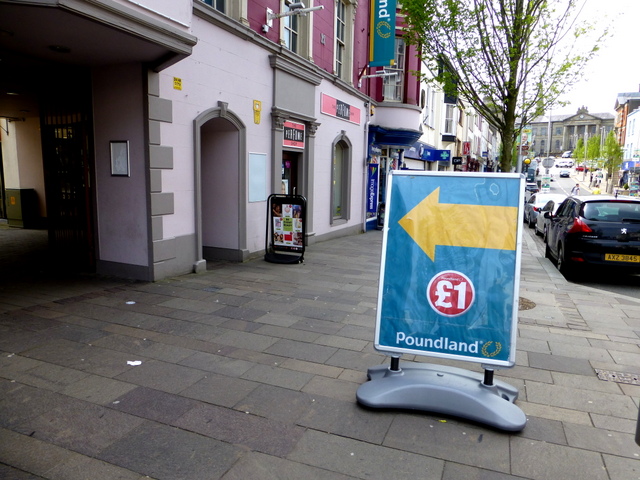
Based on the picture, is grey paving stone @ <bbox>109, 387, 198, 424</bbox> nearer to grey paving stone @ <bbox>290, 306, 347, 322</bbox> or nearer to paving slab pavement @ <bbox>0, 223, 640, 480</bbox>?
paving slab pavement @ <bbox>0, 223, 640, 480</bbox>

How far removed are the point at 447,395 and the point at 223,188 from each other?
669 cm

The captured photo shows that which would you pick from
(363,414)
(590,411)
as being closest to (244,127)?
(363,414)

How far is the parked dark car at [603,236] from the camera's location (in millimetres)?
8094

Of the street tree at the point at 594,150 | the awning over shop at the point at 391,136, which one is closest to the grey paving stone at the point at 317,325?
the awning over shop at the point at 391,136

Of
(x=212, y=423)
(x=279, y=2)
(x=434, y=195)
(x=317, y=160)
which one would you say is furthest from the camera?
(x=317, y=160)

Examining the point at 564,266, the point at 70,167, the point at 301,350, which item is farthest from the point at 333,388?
the point at 564,266

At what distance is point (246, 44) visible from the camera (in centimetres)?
873

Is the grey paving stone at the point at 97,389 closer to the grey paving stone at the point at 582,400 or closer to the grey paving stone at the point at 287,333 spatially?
the grey paving stone at the point at 287,333

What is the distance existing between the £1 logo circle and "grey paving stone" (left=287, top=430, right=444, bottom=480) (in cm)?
101

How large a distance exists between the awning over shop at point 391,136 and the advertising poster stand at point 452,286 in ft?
43.2

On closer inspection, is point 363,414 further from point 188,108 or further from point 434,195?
point 188,108

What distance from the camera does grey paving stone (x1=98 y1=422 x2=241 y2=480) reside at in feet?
8.70

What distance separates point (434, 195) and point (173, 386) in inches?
98.5

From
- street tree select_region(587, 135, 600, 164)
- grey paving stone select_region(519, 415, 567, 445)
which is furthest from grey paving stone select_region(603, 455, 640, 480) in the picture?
street tree select_region(587, 135, 600, 164)
